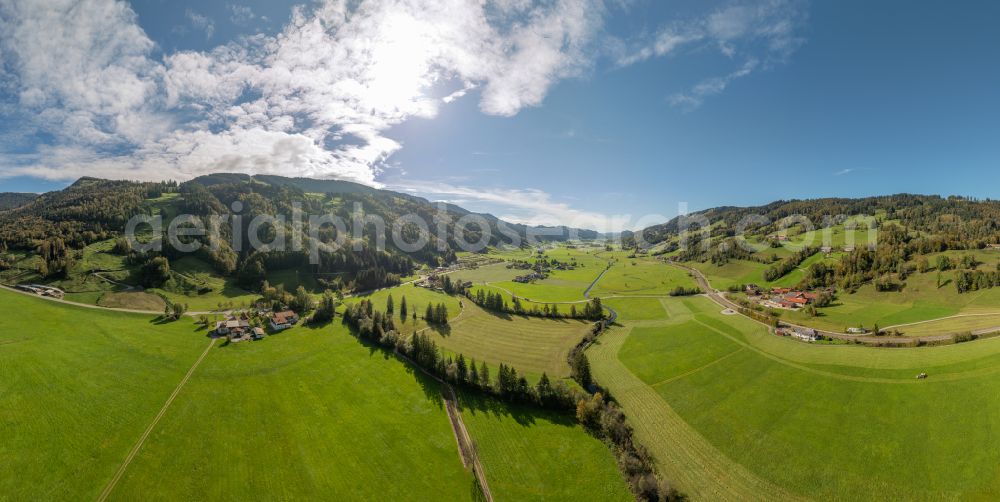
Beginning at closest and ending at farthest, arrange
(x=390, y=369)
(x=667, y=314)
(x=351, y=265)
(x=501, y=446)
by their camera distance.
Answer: (x=501, y=446) < (x=390, y=369) < (x=667, y=314) < (x=351, y=265)

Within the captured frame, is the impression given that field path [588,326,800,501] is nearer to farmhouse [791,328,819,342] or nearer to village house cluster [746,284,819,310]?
farmhouse [791,328,819,342]

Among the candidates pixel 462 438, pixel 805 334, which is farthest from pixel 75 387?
pixel 805 334

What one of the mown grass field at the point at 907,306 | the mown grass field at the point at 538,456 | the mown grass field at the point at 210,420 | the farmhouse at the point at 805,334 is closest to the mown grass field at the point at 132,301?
the mown grass field at the point at 210,420

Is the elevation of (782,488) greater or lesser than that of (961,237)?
lesser

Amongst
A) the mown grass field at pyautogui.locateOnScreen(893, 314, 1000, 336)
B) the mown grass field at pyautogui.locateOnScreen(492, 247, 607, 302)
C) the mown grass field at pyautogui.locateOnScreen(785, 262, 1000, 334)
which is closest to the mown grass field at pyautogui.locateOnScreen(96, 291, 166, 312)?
the mown grass field at pyautogui.locateOnScreen(492, 247, 607, 302)

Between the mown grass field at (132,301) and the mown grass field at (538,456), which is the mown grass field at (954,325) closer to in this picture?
the mown grass field at (538,456)

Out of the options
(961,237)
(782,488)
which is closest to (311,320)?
(782,488)

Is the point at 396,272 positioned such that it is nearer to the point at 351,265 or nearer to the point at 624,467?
the point at 351,265

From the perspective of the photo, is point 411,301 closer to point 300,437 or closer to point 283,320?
point 283,320
